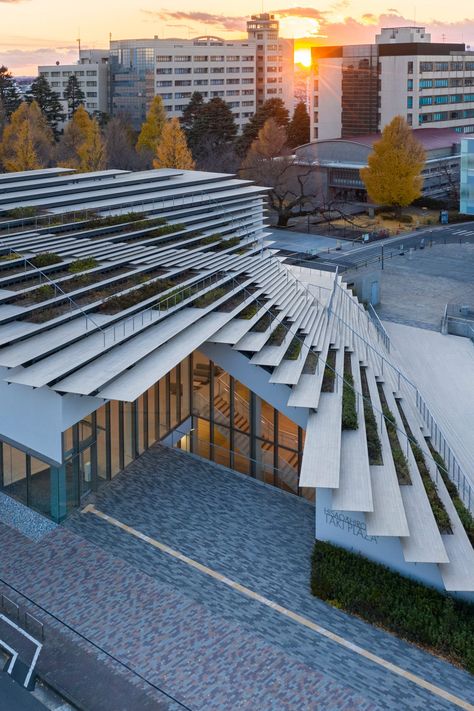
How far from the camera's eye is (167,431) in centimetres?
2814

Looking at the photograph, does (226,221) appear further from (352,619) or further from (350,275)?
(352,619)

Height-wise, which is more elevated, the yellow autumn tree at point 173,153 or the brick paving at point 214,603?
the yellow autumn tree at point 173,153

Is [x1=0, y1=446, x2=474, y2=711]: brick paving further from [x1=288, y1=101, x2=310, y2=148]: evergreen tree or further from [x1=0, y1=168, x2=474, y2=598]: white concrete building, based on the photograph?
[x1=288, y1=101, x2=310, y2=148]: evergreen tree

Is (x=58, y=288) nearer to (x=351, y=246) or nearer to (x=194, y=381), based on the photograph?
(x=194, y=381)

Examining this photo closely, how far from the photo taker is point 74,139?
79625 mm

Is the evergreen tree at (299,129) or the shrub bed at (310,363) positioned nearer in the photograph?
the shrub bed at (310,363)

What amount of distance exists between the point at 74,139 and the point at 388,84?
1483 inches

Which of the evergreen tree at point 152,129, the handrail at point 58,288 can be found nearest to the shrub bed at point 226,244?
the handrail at point 58,288

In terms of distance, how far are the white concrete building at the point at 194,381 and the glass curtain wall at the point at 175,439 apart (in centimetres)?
6

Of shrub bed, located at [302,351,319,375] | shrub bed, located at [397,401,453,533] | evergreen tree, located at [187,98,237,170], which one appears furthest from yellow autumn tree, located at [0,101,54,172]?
shrub bed, located at [397,401,453,533]

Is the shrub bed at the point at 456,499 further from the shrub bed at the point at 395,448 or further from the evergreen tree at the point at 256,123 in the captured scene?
the evergreen tree at the point at 256,123

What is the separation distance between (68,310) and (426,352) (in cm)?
2030

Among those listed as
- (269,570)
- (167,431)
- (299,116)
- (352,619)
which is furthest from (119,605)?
(299,116)

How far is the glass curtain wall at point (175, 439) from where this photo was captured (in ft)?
76.1
